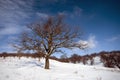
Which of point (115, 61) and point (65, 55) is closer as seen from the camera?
point (65, 55)

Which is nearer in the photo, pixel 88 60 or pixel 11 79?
pixel 11 79

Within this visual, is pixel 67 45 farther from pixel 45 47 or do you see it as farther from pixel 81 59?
pixel 81 59

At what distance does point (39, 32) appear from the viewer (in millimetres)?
19141

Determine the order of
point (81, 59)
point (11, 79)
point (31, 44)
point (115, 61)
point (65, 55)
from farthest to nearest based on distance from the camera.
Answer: point (81, 59)
point (115, 61)
point (65, 55)
point (31, 44)
point (11, 79)

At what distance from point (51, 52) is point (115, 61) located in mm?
25537

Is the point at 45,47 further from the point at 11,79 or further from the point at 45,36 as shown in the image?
the point at 11,79

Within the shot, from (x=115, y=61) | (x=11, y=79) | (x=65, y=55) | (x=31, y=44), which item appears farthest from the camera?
(x=115, y=61)

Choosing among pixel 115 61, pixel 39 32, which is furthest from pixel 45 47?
pixel 115 61

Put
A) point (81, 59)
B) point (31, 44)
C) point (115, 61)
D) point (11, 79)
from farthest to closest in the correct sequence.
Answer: point (81, 59) → point (115, 61) → point (31, 44) → point (11, 79)

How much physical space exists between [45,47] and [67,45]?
3.30 metres

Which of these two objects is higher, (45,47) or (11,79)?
(45,47)

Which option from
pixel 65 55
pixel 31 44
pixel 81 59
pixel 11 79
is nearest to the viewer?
pixel 11 79

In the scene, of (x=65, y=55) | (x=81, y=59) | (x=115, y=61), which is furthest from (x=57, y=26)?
(x=81, y=59)

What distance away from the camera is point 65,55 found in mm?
19875
